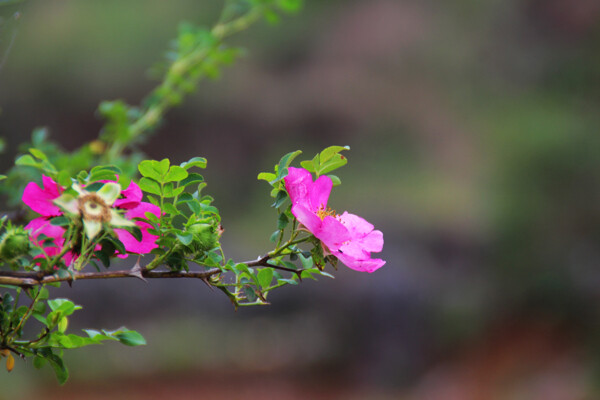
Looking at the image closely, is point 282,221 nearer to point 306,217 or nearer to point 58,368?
point 306,217

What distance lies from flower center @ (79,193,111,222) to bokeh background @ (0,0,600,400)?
165cm

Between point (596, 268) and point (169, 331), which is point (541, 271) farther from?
point (169, 331)

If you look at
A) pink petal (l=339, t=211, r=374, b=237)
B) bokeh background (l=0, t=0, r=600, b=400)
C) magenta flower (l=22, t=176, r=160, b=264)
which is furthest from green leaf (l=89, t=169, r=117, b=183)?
bokeh background (l=0, t=0, r=600, b=400)

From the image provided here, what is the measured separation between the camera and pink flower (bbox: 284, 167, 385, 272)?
0.26m

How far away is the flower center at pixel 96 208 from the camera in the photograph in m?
0.23

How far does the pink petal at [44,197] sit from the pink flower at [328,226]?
0.34 feet

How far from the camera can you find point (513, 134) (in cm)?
294

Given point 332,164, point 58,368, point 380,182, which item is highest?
point 380,182

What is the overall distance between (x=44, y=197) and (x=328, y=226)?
13 centimetres

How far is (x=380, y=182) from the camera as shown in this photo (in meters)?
2.80

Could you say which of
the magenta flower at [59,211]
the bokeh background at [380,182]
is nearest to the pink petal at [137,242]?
the magenta flower at [59,211]

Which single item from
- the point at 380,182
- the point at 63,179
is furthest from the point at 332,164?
the point at 380,182

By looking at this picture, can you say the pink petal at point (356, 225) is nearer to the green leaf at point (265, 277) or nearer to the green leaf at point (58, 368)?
the green leaf at point (265, 277)

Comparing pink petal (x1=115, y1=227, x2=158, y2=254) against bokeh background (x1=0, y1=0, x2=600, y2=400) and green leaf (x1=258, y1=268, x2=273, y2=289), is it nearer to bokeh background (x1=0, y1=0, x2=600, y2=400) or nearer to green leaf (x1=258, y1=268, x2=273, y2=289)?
green leaf (x1=258, y1=268, x2=273, y2=289)
